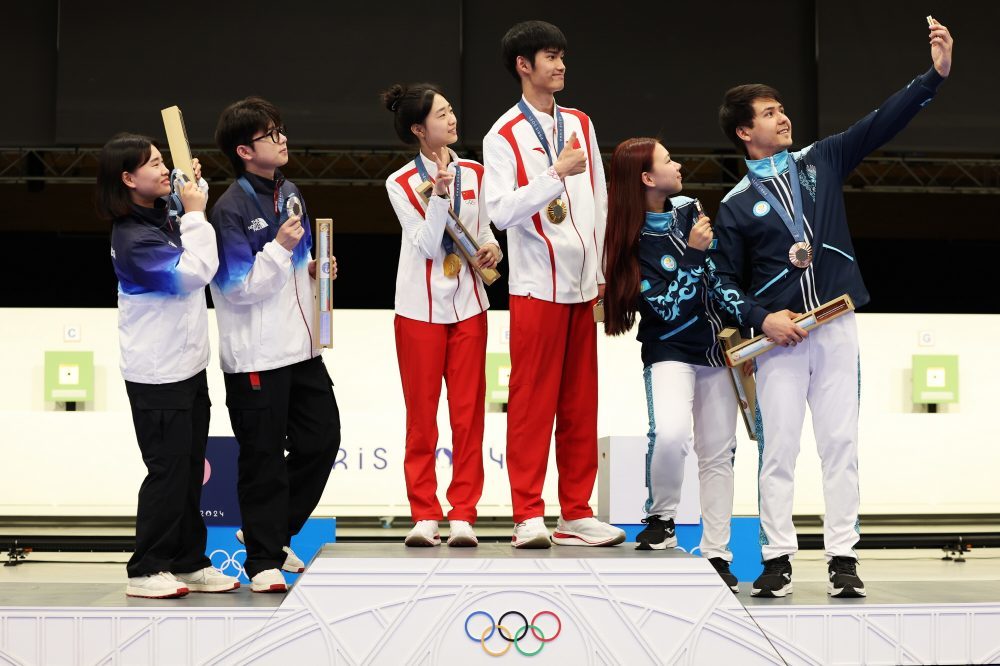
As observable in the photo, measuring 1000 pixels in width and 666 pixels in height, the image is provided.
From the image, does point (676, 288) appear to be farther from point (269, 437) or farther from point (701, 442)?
point (269, 437)

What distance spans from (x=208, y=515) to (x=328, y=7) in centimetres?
362

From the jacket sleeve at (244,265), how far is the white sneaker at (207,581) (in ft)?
2.93

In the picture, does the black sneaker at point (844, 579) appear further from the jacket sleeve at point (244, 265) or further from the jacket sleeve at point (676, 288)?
the jacket sleeve at point (244, 265)

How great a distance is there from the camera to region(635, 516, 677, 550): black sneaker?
3.40 metres

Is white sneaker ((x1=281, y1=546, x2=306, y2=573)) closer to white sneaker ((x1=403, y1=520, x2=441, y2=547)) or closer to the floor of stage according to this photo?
the floor of stage

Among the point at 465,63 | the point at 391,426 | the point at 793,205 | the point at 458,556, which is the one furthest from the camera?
the point at 391,426

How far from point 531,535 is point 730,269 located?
109cm

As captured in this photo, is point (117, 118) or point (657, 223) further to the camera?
point (117, 118)

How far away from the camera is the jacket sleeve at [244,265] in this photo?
3.30m

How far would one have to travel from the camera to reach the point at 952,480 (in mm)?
8648

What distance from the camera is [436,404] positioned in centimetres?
350

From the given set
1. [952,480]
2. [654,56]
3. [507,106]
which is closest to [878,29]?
[654,56]

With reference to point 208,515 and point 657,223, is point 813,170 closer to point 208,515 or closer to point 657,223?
point 657,223

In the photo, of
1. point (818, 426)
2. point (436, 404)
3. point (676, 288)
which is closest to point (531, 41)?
point (676, 288)
